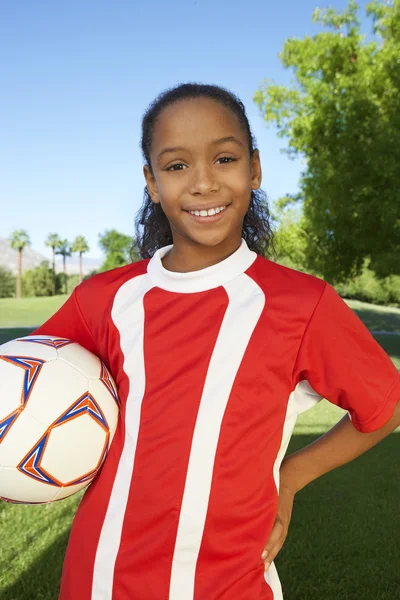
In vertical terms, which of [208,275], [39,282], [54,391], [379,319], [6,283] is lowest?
[6,283]

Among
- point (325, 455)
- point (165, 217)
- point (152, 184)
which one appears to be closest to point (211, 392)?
point (325, 455)

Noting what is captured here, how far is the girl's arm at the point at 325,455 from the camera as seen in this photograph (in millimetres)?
1598

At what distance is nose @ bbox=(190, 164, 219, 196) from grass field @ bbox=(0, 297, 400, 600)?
7.85 ft

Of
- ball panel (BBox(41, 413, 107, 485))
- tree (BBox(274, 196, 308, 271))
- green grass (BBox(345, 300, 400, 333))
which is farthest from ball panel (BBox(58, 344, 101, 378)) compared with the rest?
green grass (BBox(345, 300, 400, 333))

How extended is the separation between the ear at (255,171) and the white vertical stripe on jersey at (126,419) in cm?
43

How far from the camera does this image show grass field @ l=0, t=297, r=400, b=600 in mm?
3229

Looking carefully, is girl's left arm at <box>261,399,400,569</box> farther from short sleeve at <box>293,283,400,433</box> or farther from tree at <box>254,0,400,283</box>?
tree at <box>254,0,400,283</box>

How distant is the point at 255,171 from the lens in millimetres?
1859

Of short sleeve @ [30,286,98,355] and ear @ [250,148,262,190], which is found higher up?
ear @ [250,148,262,190]

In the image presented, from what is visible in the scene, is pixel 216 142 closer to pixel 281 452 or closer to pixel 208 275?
pixel 208 275

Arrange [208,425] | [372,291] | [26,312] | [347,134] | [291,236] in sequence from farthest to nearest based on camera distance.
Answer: [372,291] < [26,312] < [291,236] < [347,134] < [208,425]

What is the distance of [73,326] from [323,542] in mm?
2643

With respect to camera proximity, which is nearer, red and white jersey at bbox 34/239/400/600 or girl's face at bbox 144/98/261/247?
red and white jersey at bbox 34/239/400/600

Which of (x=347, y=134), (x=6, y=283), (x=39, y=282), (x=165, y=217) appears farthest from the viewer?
(x=6, y=283)
